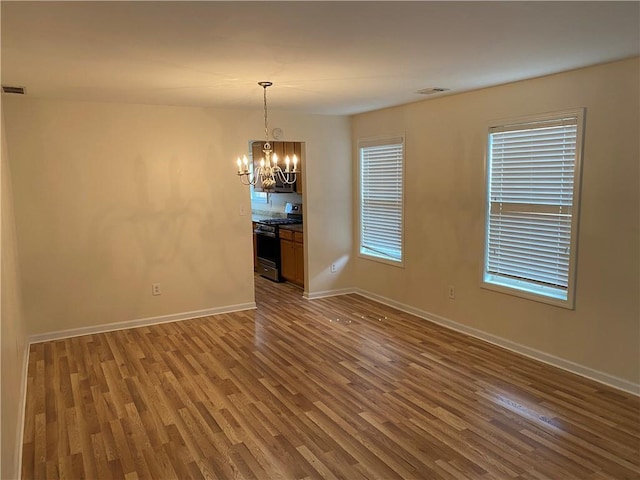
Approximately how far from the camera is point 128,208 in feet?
16.0

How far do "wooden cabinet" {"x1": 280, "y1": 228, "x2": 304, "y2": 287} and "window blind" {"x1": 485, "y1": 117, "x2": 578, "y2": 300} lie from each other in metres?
2.75

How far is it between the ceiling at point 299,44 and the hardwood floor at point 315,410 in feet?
7.71

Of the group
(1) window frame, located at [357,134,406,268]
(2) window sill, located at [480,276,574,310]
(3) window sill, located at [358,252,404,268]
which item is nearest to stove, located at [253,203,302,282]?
(1) window frame, located at [357,134,406,268]

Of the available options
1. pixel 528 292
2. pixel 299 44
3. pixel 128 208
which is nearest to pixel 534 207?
pixel 528 292

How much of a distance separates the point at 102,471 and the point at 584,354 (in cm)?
348

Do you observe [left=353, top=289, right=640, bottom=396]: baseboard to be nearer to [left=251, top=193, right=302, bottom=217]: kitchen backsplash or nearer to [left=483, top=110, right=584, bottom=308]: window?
[left=483, top=110, right=584, bottom=308]: window

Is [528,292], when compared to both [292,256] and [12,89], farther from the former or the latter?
[12,89]

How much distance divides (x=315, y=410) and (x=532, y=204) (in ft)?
8.07

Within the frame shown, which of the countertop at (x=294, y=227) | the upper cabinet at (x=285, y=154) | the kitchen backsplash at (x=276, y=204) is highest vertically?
the upper cabinet at (x=285, y=154)

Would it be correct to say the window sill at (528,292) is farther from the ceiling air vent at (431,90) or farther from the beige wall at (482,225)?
the ceiling air vent at (431,90)

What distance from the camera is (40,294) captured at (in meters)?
4.59

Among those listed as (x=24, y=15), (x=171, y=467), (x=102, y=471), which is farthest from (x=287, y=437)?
(x=24, y=15)

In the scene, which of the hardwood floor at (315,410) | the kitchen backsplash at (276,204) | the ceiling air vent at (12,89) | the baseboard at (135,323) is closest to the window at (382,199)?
the hardwood floor at (315,410)

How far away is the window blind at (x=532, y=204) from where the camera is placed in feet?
12.1
